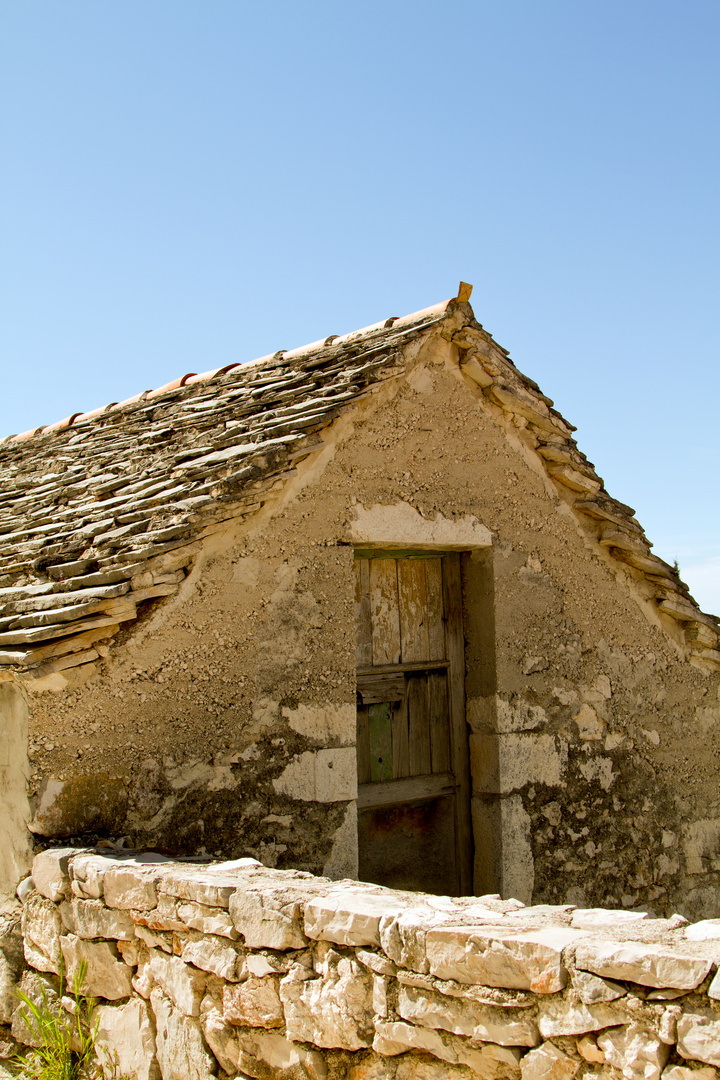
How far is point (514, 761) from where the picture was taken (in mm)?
4730

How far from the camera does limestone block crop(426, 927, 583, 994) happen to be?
213cm

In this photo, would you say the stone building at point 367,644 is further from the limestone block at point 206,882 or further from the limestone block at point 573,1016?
the limestone block at point 573,1016

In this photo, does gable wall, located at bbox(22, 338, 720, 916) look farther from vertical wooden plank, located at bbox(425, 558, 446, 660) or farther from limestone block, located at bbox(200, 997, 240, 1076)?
limestone block, located at bbox(200, 997, 240, 1076)

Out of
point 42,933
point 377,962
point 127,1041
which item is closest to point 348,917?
point 377,962

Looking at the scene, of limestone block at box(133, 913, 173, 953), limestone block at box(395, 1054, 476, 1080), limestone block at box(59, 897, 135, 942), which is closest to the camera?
limestone block at box(395, 1054, 476, 1080)

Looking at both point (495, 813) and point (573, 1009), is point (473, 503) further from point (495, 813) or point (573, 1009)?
point (573, 1009)

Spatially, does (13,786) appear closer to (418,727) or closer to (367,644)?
(367,644)

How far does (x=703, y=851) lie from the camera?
5.37 metres

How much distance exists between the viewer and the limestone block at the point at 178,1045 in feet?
9.34

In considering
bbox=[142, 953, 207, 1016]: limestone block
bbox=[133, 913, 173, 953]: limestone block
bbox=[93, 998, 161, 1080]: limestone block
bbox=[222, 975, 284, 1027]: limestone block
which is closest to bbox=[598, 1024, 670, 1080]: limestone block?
bbox=[222, 975, 284, 1027]: limestone block

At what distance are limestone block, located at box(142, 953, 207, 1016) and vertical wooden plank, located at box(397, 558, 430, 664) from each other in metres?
2.18

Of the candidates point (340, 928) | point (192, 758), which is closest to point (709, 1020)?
point (340, 928)

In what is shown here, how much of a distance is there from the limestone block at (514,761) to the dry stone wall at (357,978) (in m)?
1.86

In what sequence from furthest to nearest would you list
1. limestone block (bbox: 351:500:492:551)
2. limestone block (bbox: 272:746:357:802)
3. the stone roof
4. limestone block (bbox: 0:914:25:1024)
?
limestone block (bbox: 351:500:492:551) < limestone block (bbox: 272:746:357:802) < the stone roof < limestone block (bbox: 0:914:25:1024)
